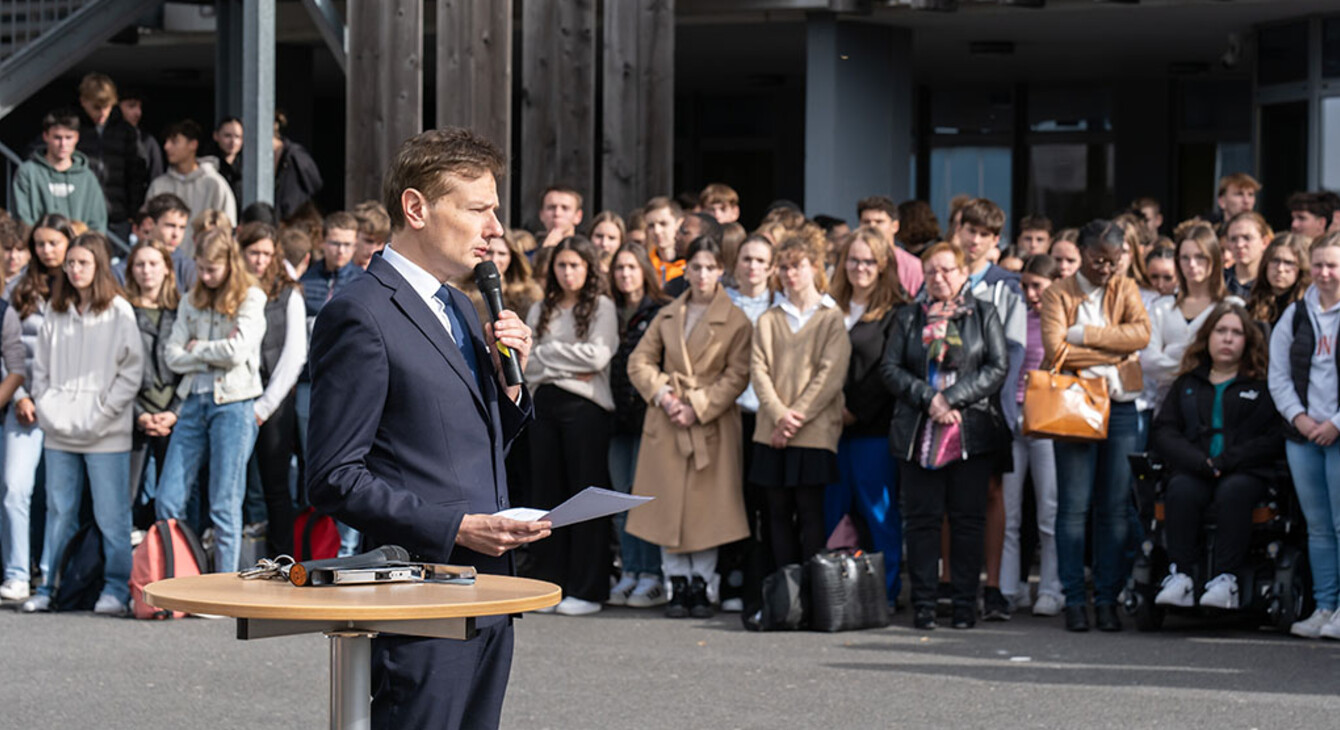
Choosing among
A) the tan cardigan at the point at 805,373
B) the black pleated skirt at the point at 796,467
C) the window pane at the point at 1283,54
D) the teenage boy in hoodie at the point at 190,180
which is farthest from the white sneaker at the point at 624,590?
the window pane at the point at 1283,54

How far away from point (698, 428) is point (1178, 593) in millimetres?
2487

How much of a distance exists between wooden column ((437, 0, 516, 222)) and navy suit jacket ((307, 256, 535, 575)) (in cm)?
1030

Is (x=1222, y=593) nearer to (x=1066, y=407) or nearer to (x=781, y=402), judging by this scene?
(x=1066, y=407)

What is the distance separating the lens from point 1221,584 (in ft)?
30.6

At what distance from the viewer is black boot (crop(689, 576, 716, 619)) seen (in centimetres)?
1013

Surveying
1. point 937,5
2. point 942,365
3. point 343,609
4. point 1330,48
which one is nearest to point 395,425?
point 343,609

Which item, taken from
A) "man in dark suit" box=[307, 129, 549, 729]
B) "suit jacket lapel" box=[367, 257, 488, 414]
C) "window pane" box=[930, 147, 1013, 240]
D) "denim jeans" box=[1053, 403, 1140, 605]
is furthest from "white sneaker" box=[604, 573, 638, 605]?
"window pane" box=[930, 147, 1013, 240]

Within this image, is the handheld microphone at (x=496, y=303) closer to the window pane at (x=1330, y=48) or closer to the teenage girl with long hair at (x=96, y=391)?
the teenage girl with long hair at (x=96, y=391)

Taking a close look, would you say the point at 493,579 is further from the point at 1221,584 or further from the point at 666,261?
the point at 666,261

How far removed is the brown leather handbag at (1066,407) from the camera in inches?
374

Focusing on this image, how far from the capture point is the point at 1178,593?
9406 millimetres

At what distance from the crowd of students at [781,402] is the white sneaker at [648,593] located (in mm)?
14

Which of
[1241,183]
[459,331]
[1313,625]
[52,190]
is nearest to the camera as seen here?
[459,331]

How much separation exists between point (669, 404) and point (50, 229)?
135 inches
